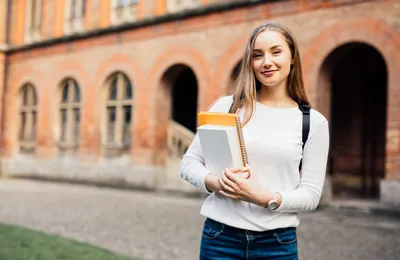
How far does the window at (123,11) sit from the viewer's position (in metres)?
14.3

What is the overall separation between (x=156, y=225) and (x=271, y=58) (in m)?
6.45

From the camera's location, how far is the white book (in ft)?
5.26

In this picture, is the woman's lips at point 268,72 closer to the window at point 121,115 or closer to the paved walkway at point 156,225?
the paved walkway at point 156,225

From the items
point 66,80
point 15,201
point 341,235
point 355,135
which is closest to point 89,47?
point 66,80

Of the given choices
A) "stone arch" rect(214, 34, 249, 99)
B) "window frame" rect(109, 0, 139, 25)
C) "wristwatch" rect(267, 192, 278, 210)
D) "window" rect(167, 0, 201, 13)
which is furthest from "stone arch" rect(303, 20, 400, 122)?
"wristwatch" rect(267, 192, 278, 210)

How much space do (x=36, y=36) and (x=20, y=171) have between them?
200 inches

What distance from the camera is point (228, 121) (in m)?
1.62

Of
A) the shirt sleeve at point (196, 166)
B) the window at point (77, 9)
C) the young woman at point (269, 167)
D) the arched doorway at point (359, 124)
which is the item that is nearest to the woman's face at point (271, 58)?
the young woman at point (269, 167)

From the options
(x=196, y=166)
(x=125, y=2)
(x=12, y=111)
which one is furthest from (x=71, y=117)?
(x=196, y=166)

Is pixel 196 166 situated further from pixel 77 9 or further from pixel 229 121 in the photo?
pixel 77 9

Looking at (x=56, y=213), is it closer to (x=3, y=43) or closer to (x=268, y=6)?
(x=268, y=6)

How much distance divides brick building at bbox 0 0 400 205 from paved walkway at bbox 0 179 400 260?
1.34m

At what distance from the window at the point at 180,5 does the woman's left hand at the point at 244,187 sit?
11.5m

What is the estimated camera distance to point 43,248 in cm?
563
